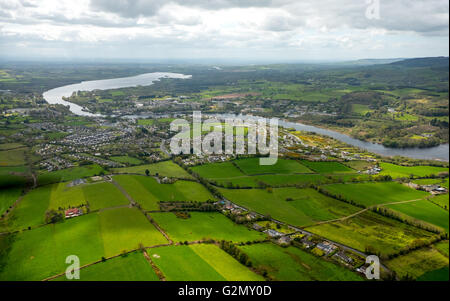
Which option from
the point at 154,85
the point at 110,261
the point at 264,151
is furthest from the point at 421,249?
the point at 154,85

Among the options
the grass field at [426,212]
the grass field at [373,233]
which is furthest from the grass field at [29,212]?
the grass field at [426,212]

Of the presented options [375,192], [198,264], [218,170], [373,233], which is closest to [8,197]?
[198,264]

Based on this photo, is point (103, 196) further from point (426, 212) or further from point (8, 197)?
point (426, 212)

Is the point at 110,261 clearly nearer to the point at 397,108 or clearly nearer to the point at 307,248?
the point at 307,248

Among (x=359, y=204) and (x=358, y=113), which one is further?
(x=358, y=113)

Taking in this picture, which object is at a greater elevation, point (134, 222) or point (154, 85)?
point (154, 85)

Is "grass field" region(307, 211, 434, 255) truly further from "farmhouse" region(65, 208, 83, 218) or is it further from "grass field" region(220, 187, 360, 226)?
"farmhouse" region(65, 208, 83, 218)
